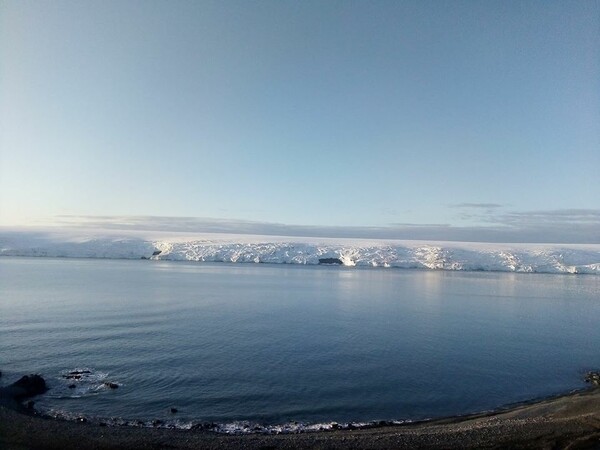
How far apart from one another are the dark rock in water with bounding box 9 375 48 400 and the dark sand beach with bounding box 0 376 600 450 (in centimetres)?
133

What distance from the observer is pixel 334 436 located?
43.5 ft

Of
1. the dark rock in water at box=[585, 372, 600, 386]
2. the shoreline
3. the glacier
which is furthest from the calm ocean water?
the glacier

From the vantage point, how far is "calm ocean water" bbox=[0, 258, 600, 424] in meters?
16.6

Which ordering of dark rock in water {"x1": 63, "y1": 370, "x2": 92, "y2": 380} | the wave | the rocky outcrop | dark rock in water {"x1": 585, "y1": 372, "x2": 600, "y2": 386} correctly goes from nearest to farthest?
the wave → the rocky outcrop → dark rock in water {"x1": 63, "y1": 370, "x2": 92, "y2": 380} → dark rock in water {"x1": 585, "y1": 372, "x2": 600, "y2": 386}

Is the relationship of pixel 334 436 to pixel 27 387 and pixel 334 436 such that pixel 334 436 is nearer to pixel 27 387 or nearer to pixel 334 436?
pixel 334 436

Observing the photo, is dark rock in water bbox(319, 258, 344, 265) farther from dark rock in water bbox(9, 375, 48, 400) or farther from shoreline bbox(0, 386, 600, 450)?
shoreline bbox(0, 386, 600, 450)

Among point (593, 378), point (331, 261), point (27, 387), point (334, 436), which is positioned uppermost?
point (27, 387)

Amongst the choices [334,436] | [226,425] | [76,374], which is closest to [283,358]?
[226,425]

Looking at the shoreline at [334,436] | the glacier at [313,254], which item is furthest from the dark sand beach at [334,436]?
the glacier at [313,254]

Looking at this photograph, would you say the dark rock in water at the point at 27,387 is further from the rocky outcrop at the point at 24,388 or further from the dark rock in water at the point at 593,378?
the dark rock in water at the point at 593,378

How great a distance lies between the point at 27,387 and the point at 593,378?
2562 centimetres

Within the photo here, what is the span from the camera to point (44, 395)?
1655cm

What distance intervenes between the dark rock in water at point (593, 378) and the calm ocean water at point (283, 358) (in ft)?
1.58

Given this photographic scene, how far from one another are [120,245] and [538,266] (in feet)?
557
